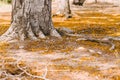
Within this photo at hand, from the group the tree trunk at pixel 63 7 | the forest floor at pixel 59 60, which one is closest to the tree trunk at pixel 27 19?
the forest floor at pixel 59 60

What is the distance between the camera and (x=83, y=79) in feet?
20.0

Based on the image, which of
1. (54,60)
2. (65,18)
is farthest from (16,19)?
(65,18)

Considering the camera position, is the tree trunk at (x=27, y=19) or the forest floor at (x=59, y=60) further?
the tree trunk at (x=27, y=19)

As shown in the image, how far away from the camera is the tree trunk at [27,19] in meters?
9.63

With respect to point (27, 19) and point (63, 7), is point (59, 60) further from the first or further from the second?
point (63, 7)

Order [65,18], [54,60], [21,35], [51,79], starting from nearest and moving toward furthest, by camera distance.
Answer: [51,79]
[54,60]
[21,35]
[65,18]

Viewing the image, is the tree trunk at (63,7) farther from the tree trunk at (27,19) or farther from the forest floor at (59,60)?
the forest floor at (59,60)

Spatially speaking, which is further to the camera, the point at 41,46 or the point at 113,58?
the point at 41,46

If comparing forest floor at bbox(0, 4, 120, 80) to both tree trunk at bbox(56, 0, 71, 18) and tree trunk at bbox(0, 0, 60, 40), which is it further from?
tree trunk at bbox(56, 0, 71, 18)

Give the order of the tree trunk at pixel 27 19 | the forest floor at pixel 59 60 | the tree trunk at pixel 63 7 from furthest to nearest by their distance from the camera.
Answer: the tree trunk at pixel 63 7 < the tree trunk at pixel 27 19 < the forest floor at pixel 59 60

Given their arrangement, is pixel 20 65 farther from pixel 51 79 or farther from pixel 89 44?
pixel 89 44

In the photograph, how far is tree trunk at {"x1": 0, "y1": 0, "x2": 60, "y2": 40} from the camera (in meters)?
Result: 9.63

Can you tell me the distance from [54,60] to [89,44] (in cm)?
196

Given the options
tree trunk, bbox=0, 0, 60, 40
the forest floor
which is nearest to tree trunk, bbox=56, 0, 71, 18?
tree trunk, bbox=0, 0, 60, 40
